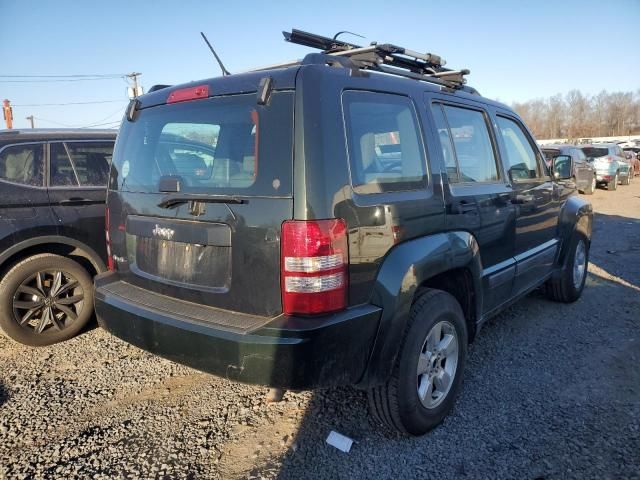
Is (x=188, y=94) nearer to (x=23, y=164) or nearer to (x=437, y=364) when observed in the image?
(x=437, y=364)

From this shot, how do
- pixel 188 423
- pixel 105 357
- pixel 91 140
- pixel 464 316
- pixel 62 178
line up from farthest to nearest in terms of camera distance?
1. pixel 91 140
2. pixel 62 178
3. pixel 105 357
4. pixel 464 316
5. pixel 188 423

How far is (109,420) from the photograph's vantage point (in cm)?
286

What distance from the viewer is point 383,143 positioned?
7.98 ft

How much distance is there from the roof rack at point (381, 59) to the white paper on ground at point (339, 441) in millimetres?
2042

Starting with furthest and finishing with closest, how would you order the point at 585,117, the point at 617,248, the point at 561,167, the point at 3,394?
the point at 585,117 < the point at 617,248 < the point at 561,167 < the point at 3,394

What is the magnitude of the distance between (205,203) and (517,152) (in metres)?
2.76

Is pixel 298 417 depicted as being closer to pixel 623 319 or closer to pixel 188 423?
pixel 188 423

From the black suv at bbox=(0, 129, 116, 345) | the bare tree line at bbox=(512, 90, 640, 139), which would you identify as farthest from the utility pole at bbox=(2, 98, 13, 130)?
the bare tree line at bbox=(512, 90, 640, 139)

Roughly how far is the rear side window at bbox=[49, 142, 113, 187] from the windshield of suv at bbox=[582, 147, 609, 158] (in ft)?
61.4

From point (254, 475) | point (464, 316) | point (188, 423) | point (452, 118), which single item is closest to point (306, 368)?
point (254, 475)

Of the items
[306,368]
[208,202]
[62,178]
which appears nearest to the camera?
[306,368]

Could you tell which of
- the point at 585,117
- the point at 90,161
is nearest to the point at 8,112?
the point at 90,161

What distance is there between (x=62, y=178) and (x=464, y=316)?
359 cm

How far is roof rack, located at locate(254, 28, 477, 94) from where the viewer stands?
245cm
